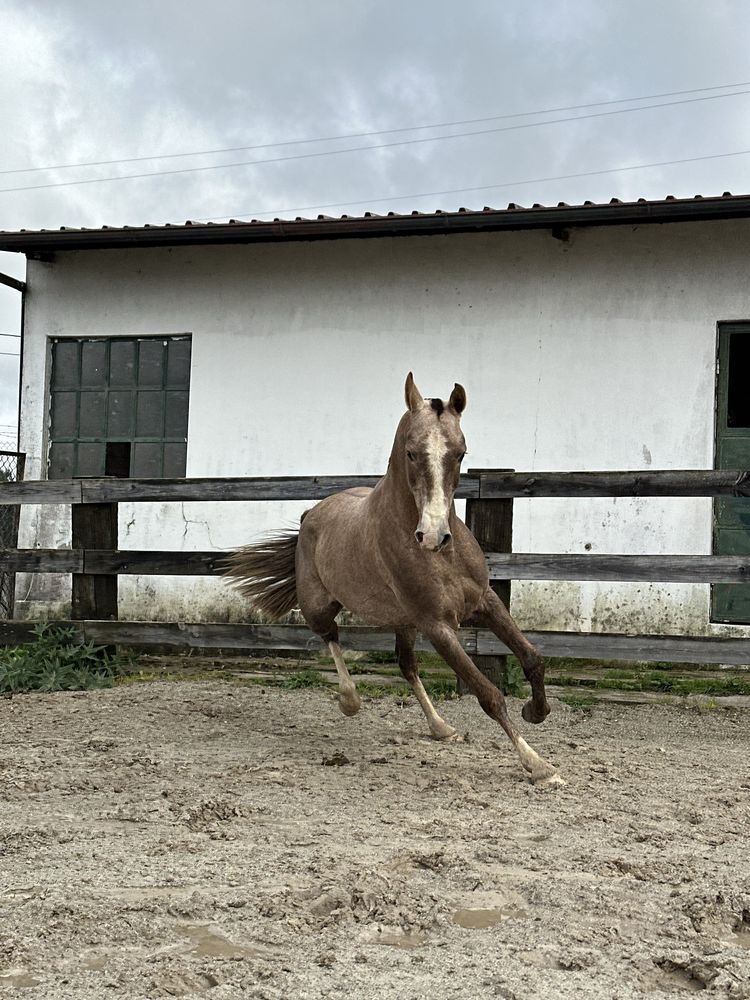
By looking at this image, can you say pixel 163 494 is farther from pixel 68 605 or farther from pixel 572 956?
pixel 572 956

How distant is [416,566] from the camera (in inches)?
175

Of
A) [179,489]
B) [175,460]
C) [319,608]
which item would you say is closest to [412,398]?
[319,608]

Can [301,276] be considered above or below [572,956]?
above

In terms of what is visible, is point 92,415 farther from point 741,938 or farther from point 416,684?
point 741,938

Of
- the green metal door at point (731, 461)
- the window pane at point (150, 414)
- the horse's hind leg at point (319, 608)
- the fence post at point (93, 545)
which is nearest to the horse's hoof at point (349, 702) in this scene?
the horse's hind leg at point (319, 608)

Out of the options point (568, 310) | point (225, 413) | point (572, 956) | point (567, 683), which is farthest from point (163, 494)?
point (572, 956)

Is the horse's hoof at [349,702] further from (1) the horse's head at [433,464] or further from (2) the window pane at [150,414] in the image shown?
(2) the window pane at [150,414]

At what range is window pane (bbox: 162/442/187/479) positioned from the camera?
9328mm

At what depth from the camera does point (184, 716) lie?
5695 mm

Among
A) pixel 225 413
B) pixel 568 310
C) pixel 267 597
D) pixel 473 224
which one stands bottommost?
pixel 267 597

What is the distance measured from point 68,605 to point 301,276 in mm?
3740

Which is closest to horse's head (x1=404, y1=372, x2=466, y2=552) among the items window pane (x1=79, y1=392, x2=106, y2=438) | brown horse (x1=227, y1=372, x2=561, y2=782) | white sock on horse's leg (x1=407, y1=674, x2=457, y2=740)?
brown horse (x1=227, y1=372, x2=561, y2=782)

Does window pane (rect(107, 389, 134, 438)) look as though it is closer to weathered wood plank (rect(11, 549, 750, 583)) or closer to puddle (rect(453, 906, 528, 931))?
weathered wood plank (rect(11, 549, 750, 583))

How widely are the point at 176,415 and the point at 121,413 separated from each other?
1.80 ft
